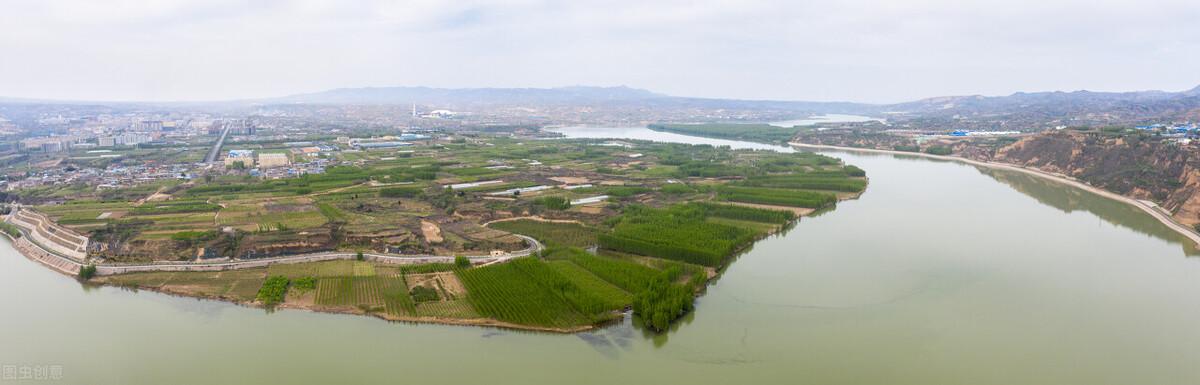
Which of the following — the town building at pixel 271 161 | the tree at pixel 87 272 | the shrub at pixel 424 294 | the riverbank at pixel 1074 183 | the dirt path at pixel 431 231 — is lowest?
the tree at pixel 87 272

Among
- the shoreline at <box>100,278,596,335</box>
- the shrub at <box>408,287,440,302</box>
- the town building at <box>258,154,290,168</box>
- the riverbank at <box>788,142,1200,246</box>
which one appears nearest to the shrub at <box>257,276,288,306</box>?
the shoreline at <box>100,278,596,335</box>

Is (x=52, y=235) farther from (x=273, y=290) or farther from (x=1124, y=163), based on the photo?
(x=1124, y=163)

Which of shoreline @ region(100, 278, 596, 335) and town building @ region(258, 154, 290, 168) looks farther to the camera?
town building @ region(258, 154, 290, 168)

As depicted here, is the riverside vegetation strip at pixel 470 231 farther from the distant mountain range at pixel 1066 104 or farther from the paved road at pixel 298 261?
the distant mountain range at pixel 1066 104

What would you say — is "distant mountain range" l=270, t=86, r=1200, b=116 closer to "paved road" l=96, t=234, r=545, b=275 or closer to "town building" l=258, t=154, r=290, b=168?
"paved road" l=96, t=234, r=545, b=275

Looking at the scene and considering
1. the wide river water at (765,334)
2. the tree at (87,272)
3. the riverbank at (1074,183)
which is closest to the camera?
the wide river water at (765,334)

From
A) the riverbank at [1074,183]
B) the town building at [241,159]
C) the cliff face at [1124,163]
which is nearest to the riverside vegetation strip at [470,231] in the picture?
the town building at [241,159]
